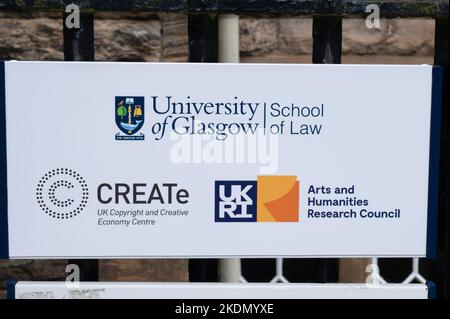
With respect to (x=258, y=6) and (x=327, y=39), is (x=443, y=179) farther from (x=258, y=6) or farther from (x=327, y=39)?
(x=258, y=6)

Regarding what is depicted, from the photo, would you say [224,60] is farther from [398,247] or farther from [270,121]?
[398,247]

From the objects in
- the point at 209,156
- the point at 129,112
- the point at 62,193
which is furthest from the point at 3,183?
the point at 209,156

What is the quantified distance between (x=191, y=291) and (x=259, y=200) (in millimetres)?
366

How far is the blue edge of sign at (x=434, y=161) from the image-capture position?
2043 mm

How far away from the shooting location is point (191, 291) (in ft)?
6.72

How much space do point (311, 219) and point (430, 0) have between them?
79cm

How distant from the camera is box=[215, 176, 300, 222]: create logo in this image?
2.02 meters

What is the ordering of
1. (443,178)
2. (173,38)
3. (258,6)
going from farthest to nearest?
(173,38), (443,178), (258,6)

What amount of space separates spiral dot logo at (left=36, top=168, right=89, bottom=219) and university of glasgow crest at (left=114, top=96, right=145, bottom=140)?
212 mm

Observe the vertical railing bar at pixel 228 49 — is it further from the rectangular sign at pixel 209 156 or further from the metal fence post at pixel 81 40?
the metal fence post at pixel 81 40

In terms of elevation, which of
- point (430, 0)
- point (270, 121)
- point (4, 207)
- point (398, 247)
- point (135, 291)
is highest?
point (430, 0)

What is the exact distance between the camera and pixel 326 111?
2.02 meters

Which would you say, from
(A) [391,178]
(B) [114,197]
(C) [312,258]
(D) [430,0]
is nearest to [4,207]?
(B) [114,197]

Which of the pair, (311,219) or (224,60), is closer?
(311,219)
